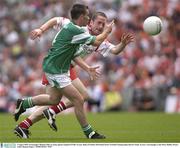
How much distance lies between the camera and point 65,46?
13.2 meters

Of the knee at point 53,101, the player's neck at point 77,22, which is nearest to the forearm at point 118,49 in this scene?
the player's neck at point 77,22

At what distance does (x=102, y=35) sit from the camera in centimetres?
1298

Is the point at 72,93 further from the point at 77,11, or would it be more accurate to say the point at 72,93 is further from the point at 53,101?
the point at 77,11

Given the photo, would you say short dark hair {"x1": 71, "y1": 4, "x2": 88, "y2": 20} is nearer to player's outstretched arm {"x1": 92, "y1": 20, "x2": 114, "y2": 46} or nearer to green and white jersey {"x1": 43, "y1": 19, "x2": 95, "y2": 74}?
green and white jersey {"x1": 43, "y1": 19, "x2": 95, "y2": 74}

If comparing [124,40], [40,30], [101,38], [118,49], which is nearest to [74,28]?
[101,38]

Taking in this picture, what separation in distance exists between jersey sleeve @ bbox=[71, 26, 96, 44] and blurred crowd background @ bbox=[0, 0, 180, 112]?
1227 cm

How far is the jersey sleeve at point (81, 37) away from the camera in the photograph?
13000mm

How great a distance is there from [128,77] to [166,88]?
2.06m

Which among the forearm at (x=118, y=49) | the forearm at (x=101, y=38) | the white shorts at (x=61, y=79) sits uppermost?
the forearm at (x=101, y=38)

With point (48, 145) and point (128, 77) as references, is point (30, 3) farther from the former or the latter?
point (48, 145)

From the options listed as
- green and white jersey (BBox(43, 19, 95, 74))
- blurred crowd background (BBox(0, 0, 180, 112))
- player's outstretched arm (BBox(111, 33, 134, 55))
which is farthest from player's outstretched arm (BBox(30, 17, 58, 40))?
blurred crowd background (BBox(0, 0, 180, 112))

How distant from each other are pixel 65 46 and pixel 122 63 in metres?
14.5

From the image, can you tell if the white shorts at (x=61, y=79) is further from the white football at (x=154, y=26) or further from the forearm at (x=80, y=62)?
the white football at (x=154, y=26)

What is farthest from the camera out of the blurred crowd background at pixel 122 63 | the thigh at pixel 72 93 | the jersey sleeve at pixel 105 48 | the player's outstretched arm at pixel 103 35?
the blurred crowd background at pixel 122 63
